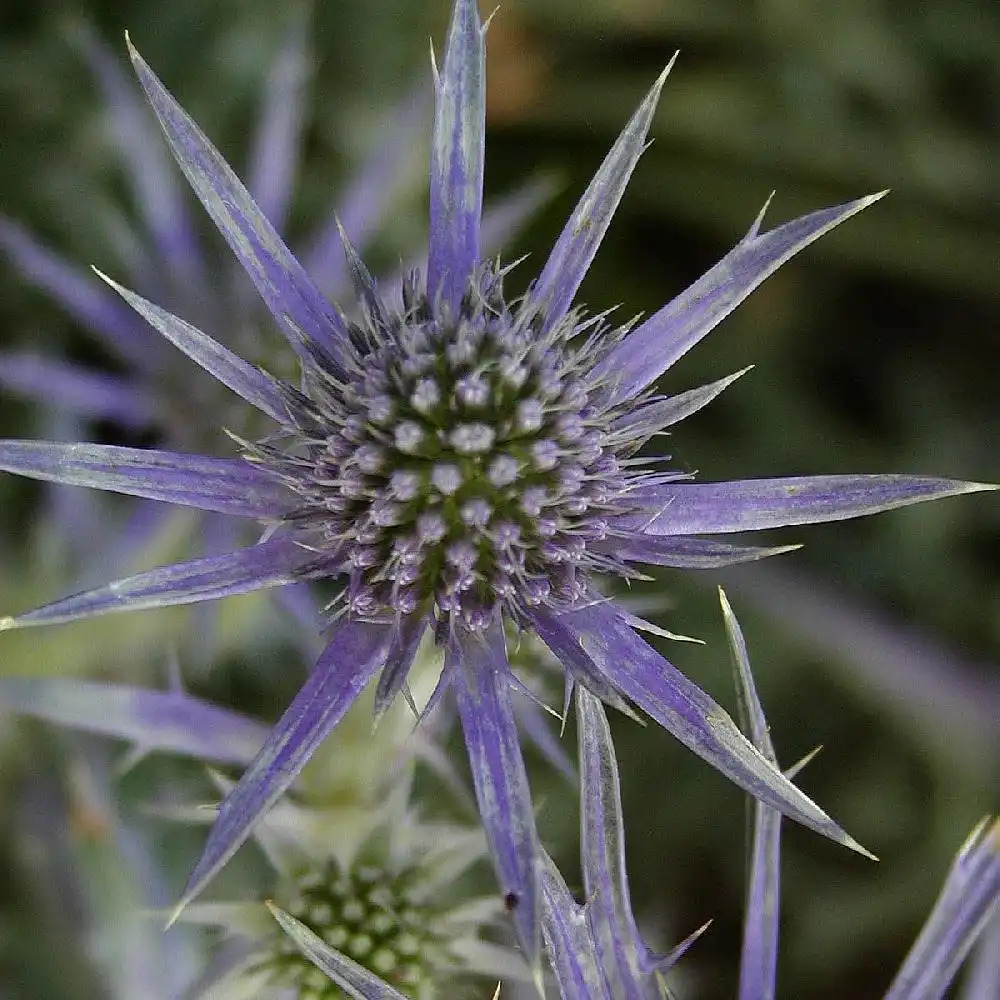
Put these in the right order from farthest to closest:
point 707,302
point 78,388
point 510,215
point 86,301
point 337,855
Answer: point 510,215
point 86,301
point 78,388
point 337,855
point 707,302

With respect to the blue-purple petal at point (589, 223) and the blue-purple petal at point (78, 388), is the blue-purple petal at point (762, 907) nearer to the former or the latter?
the blue-purple petal at point (589, 223)

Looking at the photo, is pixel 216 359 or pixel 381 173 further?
pixel 381 173

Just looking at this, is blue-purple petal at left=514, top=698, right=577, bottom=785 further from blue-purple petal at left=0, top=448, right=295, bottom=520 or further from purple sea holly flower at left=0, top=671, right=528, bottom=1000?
blue-purple petal at left=0, top=448, right=295, bottom=520

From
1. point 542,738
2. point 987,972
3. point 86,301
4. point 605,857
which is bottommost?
point 987,972

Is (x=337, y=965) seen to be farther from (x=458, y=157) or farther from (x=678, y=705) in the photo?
(x=458, y=157)

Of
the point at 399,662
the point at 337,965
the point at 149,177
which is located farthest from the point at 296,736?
the point at 149,177

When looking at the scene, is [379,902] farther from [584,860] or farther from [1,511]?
[1,511]

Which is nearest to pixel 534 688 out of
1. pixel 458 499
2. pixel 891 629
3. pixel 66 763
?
pixel 458 499

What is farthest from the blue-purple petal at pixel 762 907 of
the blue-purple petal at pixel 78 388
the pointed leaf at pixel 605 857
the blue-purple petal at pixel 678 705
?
the blue-purple petal at pixel 78 388

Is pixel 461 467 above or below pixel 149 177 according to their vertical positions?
below
